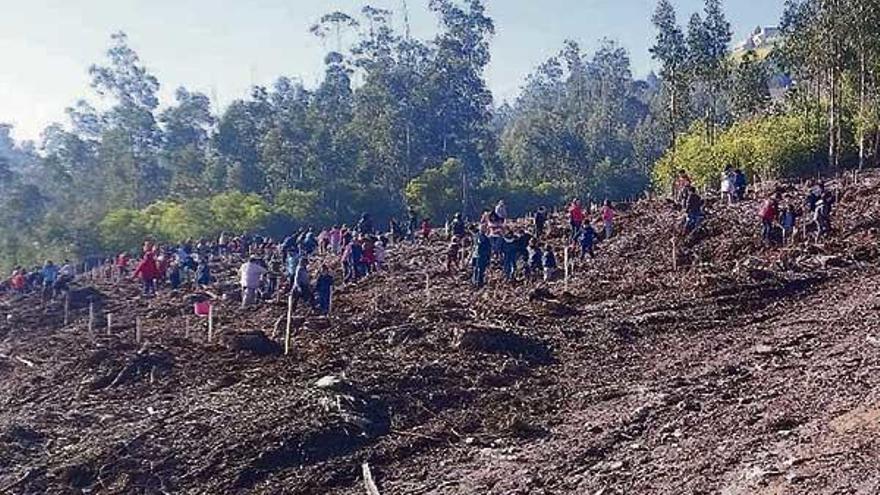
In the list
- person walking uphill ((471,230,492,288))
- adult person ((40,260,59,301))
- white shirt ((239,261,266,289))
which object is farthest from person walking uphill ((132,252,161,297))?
person walking uphill ((471,230,492,288))

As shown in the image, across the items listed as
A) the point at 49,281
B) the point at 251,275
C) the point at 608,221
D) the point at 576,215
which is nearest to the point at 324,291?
the point at 251,275

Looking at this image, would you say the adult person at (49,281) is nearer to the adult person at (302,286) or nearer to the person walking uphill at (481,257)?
the adult person at (302,286)

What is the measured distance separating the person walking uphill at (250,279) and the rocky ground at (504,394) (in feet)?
2.73

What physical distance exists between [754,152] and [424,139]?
113 ft

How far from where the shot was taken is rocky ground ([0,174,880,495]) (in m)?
10.7

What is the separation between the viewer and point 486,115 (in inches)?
3002

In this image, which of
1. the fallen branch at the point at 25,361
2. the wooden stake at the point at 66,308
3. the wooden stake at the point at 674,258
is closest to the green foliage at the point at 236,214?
the wooden stake at the point at 66,308

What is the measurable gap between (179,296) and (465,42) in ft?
161

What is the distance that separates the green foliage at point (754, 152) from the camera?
131 feet

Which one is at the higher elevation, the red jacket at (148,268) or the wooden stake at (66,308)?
the red jacket at (148,268)

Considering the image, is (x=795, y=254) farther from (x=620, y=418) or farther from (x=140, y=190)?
(x=140, y=190)

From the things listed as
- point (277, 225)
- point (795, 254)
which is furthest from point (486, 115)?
point (795, 254)

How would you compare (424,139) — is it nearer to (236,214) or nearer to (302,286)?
(236,214)

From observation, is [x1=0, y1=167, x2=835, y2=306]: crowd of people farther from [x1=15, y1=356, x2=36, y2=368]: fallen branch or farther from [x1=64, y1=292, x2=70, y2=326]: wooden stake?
[x1=15, y1=356, x2=36, y2=368]: fallen branch
